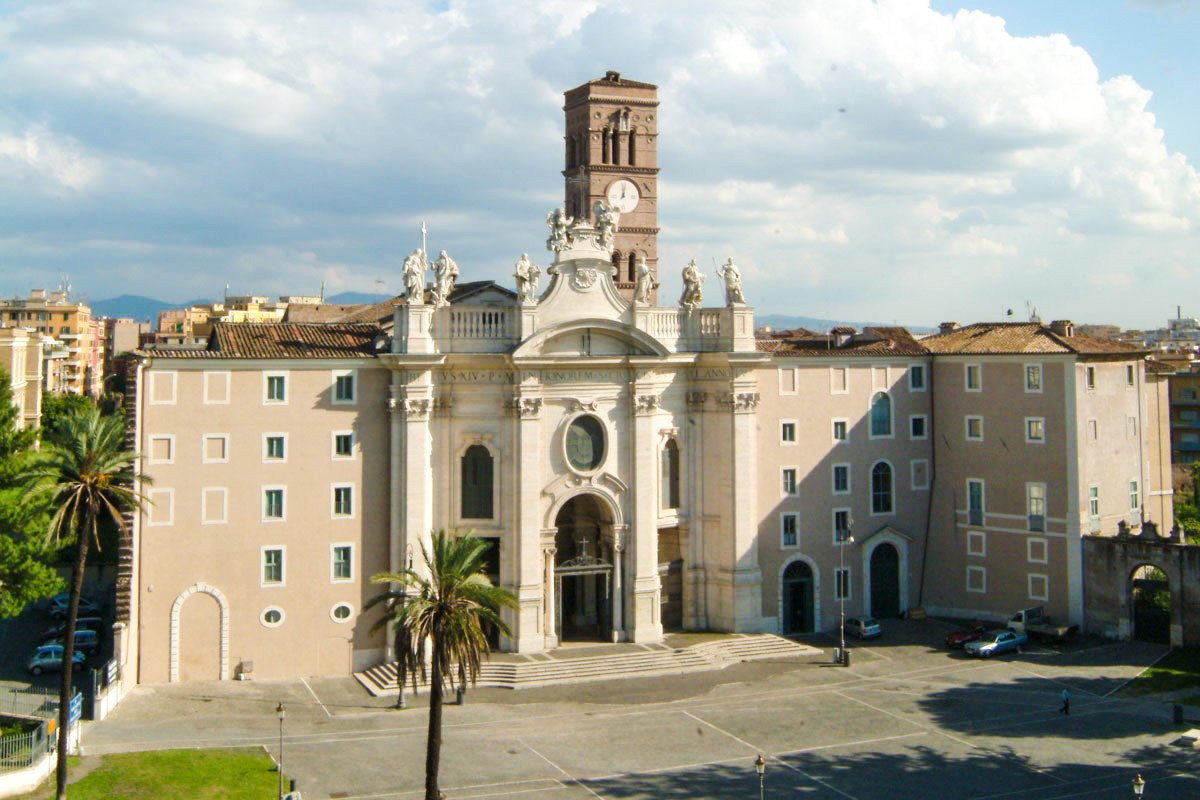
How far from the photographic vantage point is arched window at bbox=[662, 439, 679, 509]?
6106cm

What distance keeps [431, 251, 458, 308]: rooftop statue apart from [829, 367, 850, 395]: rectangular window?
19.8 meters

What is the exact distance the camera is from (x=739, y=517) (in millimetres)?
60594

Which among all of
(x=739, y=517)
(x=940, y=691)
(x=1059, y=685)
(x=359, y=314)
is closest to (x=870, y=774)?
(x=940, y=691)

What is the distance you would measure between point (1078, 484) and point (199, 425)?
1572 inches

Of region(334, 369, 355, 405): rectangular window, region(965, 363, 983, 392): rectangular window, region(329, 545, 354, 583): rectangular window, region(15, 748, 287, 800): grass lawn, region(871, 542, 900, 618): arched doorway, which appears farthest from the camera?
region(871, 542, 900, 618): arched doorway

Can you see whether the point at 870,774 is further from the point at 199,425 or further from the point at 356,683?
the point at 199,425

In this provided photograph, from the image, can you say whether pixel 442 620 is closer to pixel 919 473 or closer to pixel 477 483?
pixel 477 483

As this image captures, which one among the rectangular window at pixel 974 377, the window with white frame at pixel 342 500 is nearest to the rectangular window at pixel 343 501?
the window with white frame at pixel 342 500

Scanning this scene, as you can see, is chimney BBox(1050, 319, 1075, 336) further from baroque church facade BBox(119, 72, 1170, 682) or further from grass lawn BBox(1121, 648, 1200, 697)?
grass lawn BBox(1121, 648, 1200, 697)

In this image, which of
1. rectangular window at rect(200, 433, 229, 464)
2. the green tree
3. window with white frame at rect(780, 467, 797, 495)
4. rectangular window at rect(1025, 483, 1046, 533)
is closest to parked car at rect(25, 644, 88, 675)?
the green tree

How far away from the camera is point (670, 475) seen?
61375 millimetres

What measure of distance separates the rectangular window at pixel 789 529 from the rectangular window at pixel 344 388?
2181 cm

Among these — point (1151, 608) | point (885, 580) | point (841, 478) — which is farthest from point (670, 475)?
point (1151, 608)

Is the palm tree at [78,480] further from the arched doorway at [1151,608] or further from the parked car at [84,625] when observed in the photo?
the arched doorway at [1151,608]
